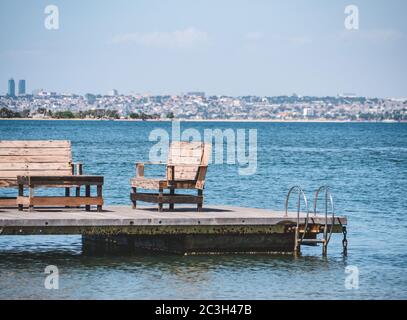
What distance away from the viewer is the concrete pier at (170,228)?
65.3 ft

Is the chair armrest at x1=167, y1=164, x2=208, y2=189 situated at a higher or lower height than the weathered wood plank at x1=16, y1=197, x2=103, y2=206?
higher

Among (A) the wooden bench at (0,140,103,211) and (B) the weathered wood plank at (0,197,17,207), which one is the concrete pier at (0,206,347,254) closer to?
(A) the wooden bench at (0,140,103,211)

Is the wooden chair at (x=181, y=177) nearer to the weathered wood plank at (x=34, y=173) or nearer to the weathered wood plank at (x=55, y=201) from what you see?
the weathered wood plank at (x=55, y=201)

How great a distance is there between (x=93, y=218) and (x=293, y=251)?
13.0ft

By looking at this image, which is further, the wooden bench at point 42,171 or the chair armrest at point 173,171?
the chair armrest at point 173,171

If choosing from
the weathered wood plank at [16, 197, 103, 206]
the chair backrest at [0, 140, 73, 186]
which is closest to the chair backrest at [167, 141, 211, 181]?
the weathered wood plank at [16, 197, 103, 206]

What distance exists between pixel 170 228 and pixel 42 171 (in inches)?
119

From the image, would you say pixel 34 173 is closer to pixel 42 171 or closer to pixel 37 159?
pixel 42 171

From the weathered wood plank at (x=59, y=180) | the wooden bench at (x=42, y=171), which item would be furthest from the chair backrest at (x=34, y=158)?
the weathered wood plank at (x=59, y=180)

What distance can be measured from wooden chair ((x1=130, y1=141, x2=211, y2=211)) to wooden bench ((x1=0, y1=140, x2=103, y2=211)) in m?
0.95

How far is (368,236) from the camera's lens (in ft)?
87.3

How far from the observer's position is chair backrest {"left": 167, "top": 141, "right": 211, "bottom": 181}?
72.0ft
